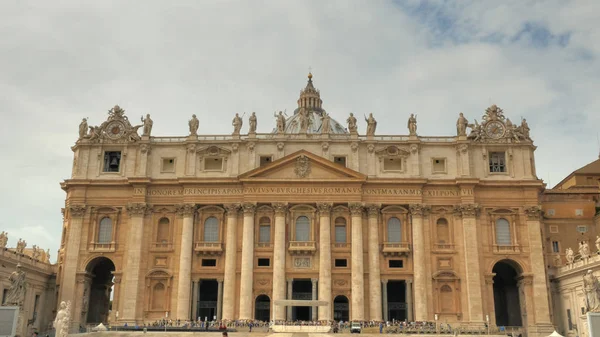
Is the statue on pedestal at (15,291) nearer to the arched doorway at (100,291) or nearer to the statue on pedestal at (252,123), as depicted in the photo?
the arched doorway at (100,291)

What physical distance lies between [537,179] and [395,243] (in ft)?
50.6

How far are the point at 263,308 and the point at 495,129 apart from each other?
2918cm

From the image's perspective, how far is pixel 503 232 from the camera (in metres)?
59.2

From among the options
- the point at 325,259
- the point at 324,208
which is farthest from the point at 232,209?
the point at 325,259

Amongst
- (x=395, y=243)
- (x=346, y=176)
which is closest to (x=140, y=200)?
(x=346, y=176)

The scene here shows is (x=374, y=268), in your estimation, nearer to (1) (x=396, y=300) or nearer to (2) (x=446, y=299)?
(1) (x=396, y=300)

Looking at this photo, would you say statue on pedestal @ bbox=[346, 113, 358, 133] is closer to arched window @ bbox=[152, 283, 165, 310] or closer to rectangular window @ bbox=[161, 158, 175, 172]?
rectangular window @ bbox=[161, 158, 175, 172]

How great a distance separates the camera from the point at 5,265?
5084 centimetres

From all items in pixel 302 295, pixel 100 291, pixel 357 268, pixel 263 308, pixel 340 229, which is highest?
pixel 340 229

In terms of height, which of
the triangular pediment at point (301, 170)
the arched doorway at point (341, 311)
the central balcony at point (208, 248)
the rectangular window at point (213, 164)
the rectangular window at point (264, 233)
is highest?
the rectangular window at point (213, 164)

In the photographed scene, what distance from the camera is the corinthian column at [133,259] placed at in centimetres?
5675

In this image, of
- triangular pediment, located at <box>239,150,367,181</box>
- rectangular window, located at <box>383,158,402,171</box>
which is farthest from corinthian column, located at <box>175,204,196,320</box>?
rectangular window, located at <box>383,158,402,171</box>

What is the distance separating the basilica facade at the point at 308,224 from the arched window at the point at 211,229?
11cm

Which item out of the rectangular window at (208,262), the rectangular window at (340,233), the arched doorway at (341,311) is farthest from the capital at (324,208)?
the rectangular window at (208,262)
